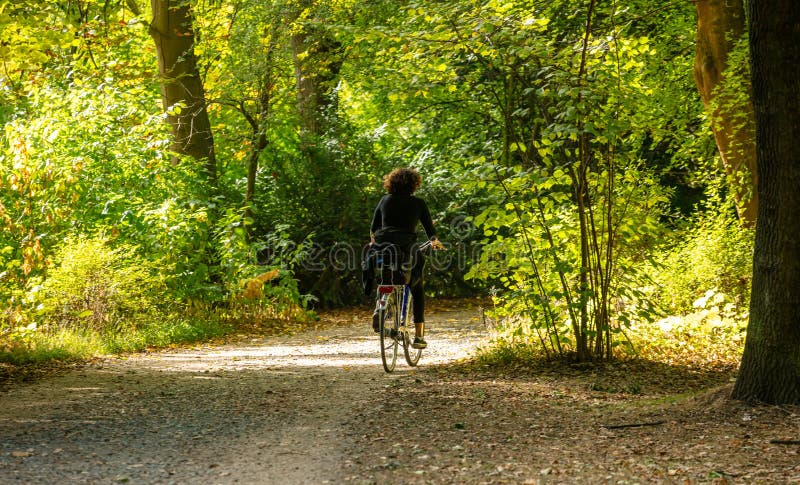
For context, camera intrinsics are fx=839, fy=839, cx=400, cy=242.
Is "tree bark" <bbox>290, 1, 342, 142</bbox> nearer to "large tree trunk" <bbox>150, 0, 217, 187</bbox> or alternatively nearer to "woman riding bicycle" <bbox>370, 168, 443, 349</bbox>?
"large tree trunk" <bbox>150, 0, 217, 187</bbox>

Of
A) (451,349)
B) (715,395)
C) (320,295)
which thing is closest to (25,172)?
(451,349)

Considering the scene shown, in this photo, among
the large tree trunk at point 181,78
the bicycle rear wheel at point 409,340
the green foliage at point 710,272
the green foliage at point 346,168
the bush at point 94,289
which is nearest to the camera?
the green foliage at point 346,168

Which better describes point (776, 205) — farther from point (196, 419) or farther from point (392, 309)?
point (196, 419)

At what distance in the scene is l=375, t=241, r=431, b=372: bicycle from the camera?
874 cm

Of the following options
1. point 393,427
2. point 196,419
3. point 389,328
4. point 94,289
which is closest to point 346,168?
point 94,289

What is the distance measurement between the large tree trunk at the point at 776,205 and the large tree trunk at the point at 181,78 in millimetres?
10464

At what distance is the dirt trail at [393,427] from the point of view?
4.87 m

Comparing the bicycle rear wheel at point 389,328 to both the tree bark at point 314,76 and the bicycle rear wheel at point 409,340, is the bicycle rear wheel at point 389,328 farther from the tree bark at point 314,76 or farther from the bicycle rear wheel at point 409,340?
the tree bark at point 314,76

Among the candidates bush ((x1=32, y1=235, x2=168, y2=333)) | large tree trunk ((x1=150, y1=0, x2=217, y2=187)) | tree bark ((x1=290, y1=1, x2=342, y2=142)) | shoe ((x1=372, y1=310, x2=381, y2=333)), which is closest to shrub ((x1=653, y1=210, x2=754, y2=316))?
shoe ((x1=372, y1=310, x2=381, y2=333))

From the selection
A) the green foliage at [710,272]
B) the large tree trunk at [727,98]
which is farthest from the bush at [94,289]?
the large tree trunk at [727,98]

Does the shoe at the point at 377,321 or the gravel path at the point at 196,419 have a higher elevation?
the shoe at the point at 377,321

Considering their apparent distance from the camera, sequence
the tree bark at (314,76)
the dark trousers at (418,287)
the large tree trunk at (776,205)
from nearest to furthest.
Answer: the large tree trunk at (776,205)
the dark trousers at (418,287)
the tree bark at (314,76)

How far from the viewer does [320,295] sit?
702 inches

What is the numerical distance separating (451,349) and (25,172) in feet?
20.2
